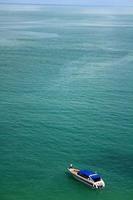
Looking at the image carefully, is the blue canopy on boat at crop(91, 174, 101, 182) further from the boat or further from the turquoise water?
the turquoise water

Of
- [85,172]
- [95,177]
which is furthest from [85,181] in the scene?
[95,177]

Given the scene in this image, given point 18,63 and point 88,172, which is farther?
point 18,63

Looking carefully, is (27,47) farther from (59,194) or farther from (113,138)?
(59,194)

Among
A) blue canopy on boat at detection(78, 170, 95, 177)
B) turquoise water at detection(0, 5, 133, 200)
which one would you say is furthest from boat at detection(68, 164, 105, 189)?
turquoise water at detection(0, 5, 133, 200)

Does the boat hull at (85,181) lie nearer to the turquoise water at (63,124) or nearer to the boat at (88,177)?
the boat at (88,177)

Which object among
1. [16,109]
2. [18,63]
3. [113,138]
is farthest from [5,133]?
[18,63]
